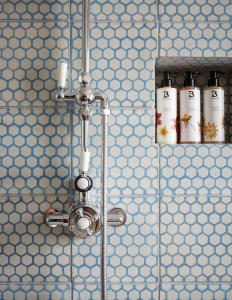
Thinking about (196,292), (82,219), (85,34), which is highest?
(85,34)

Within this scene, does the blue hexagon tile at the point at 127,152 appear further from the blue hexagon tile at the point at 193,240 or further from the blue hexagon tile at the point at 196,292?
the blue hexagon tile at the point at 196,292

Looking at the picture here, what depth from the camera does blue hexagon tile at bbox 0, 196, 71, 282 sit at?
1.23 meters

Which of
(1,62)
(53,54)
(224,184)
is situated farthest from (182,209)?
(1,62)

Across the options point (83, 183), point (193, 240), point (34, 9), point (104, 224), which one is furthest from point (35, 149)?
point (193, 240)

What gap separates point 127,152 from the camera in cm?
124

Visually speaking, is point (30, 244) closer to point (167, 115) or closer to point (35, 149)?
point (35, 149)

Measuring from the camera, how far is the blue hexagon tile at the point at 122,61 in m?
1.25

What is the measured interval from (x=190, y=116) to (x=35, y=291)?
0.74 metres

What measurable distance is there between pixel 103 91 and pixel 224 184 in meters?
0.49

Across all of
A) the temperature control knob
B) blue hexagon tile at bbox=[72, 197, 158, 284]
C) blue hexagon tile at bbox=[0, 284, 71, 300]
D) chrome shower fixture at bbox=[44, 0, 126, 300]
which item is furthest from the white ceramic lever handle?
blue hexagon tile at bbox=[0, 284, 71, 300]

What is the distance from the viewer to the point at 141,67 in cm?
125

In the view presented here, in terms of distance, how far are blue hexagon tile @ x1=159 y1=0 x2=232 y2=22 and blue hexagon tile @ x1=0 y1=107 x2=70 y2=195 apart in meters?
0.46

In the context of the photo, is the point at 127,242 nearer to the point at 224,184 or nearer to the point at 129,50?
the point at 224,184

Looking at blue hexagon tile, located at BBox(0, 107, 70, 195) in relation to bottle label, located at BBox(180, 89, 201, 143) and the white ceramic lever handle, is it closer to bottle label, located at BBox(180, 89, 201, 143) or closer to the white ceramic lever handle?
the white ceramic lever handle
